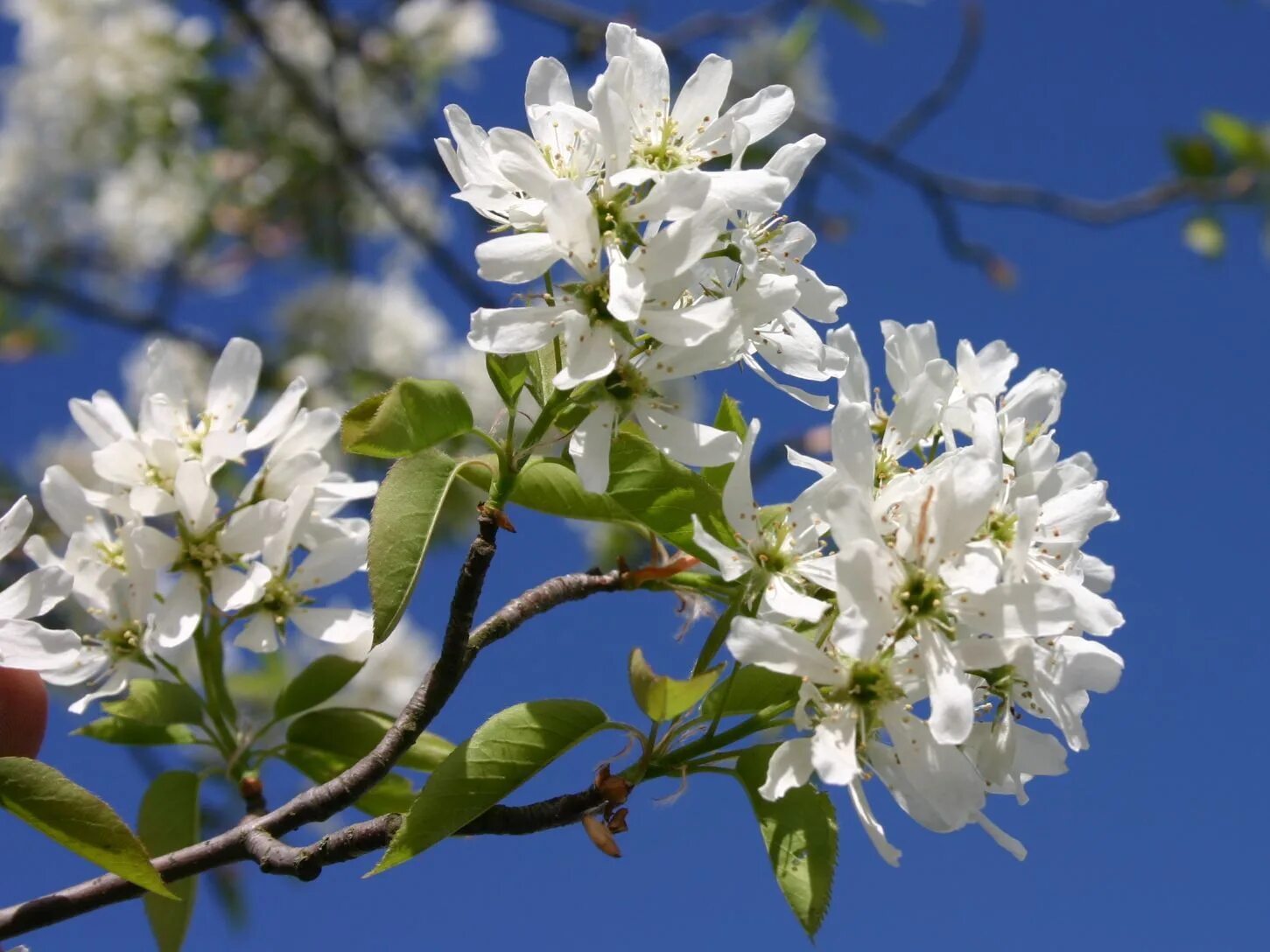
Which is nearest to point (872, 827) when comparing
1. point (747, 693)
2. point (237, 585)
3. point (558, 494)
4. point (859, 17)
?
point (747, 693)

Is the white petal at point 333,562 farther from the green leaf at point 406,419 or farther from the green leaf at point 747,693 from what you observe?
the green leaf at point 747,693

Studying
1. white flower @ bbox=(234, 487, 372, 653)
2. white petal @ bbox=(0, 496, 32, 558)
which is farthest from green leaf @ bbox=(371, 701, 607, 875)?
white petal @ bbox=(0, 496, 32, 558)

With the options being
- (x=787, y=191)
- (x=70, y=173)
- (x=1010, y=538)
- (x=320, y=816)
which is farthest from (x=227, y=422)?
(x=70, y=173)

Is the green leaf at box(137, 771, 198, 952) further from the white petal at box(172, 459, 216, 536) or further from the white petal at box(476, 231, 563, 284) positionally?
the white petal at box(476, 231, 563, 284)

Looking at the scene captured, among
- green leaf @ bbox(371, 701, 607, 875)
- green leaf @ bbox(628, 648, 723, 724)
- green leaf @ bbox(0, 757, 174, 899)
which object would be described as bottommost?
green leaf @ bbox(0, 757, 174, 899)

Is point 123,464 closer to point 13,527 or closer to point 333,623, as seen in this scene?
point 13,527

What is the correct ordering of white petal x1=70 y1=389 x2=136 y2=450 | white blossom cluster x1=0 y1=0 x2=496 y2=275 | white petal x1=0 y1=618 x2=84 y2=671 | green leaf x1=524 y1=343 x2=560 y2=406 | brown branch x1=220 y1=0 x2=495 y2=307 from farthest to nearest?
1. white blossom cluster x1=0 y1=0 x2=496 y2=275
2. brown branch x1=220 y1=0 x2=495 y2=307
3. white petal x1=70 y1=389 x2=136 y2=450
4. white petal x1=0 y1=618 x2=84 y2=671
5. green leaf x1=524 y1=343 x2=560 y2=406
